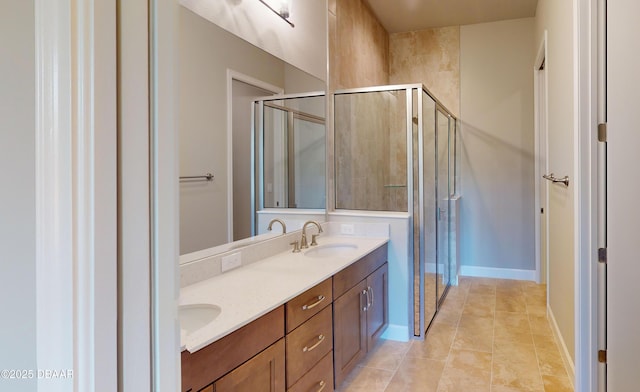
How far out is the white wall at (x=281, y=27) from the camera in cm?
214

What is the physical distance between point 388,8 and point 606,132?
3095mm

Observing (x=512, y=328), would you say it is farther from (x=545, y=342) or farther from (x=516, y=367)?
(x=516, y=367)

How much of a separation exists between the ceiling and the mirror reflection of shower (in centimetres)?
183


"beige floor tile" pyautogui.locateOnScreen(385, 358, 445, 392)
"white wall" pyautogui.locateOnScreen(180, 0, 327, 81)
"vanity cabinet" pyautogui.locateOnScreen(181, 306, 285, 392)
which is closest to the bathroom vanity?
"vanity cabinet" pyautogui.locateOnScreen(181, 306, 285, 392)

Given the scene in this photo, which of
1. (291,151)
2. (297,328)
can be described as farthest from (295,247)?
(297,328)

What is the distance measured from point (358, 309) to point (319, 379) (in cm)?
61

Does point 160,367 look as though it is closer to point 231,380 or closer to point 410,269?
point 231,380

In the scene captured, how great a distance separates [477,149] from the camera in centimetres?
497

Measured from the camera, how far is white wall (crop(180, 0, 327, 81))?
2141 millimetres

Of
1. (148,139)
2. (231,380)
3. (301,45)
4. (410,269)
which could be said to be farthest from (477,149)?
(148,139)

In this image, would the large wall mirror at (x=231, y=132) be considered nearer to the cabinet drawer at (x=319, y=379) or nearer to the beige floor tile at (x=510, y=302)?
Answer: the cabinet drawer at (x=319, y=379)

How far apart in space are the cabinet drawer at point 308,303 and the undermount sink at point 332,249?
70 centimetres

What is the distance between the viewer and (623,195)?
172 centimetres

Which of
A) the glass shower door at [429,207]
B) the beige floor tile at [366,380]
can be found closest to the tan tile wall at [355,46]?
the glass shower door at [429,207]
